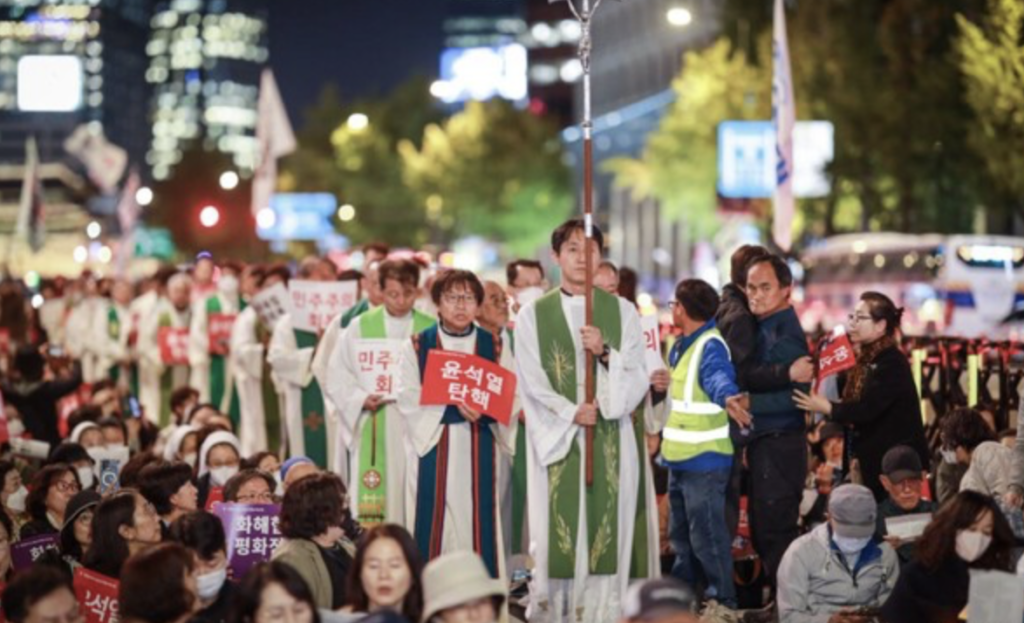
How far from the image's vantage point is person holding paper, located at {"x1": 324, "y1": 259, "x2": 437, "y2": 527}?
571 inches

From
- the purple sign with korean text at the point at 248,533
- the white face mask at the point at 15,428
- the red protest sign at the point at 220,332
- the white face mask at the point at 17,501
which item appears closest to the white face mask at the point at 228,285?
the red protest sign at the point at 220,332

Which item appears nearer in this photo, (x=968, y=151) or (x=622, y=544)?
(x=622, y=544)

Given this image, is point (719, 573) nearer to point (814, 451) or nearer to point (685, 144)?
point (814, 451)

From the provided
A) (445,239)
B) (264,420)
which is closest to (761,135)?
(264,420)

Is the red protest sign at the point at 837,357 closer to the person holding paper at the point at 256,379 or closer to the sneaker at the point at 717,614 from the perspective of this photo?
the sneaker at the point at 717,614

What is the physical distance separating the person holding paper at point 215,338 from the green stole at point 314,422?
3728 millimetres

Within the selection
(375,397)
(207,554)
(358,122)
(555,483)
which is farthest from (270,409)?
(358,122)

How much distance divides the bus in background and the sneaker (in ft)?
72.5

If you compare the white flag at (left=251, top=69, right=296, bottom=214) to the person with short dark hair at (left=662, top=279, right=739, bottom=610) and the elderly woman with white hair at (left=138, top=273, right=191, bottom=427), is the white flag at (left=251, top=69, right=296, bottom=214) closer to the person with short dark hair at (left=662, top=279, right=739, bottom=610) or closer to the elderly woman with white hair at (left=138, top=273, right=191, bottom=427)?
the elderly woman with white hair at (left=138, top=273, right=191, bottom=427)

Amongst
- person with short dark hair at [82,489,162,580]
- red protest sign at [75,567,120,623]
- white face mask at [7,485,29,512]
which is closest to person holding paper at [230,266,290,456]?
white face mask at [7,485,29,512]

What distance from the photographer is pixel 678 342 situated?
13.6 metres

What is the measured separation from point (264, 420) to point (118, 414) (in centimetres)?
207

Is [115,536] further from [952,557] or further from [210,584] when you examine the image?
[952,557]

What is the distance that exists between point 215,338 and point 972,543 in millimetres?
13647
